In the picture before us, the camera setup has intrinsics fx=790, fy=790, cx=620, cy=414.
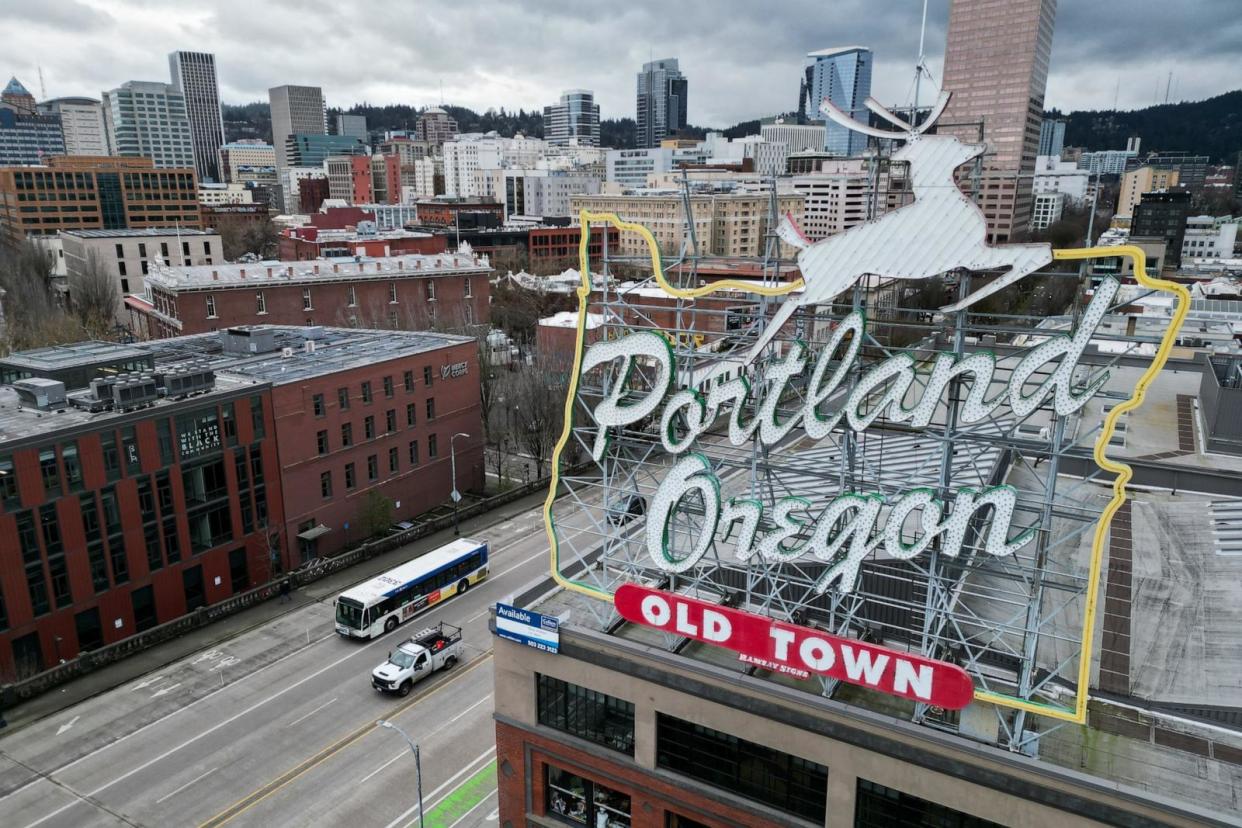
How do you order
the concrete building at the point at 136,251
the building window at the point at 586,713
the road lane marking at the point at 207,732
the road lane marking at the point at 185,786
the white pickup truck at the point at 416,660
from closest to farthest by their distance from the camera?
1. the building window at the point at 586,713
2. the road lane marking at the point at 207,732
3. the road lane marking at the point at 185,786
4. the white pickup truck at the point at 416,660
5. the concrete building at the point at 136,251

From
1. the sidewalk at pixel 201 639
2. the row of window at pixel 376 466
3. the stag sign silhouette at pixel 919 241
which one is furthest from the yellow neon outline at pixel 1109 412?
the row of window at pixel 376 466

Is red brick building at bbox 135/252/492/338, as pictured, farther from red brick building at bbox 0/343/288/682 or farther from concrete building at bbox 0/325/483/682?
red brick building at bbox 0/343/288/682

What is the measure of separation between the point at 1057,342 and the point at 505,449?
64.1m

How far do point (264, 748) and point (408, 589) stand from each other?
12.3 metres

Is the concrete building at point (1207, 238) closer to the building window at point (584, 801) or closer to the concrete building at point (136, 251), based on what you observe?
the concrete building at point (136, 251)

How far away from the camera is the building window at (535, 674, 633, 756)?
24.0 metres

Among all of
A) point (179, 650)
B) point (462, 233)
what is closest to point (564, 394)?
point (179, 650)

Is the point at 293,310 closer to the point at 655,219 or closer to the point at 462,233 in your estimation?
the point at 462,233

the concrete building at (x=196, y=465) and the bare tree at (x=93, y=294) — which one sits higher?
the bare tree at (x=93, y=294)

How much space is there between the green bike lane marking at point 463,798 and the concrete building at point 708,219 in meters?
133

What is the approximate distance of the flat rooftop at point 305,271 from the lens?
77000 millimetres

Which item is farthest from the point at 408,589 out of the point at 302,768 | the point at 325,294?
the point at 325,294

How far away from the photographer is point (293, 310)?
8331 centimetres

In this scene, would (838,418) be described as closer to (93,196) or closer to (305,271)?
(305,271)
